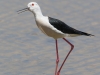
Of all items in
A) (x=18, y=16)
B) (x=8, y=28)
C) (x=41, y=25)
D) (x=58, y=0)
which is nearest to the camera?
(x=41, y=25)

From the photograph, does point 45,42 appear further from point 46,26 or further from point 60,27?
point 46,26

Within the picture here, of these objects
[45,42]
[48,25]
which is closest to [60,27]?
[48,25]

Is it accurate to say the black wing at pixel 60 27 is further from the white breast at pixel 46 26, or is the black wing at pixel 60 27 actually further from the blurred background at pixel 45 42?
the blurred background at pixel 45 42

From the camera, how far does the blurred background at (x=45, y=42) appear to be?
7.36 metres

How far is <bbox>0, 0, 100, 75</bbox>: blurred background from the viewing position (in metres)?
7.36

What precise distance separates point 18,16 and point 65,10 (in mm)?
1025

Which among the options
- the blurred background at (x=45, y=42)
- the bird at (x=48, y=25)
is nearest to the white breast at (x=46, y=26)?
the bird at (x=48, y=25)

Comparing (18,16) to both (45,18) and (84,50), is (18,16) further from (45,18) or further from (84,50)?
(45,18)

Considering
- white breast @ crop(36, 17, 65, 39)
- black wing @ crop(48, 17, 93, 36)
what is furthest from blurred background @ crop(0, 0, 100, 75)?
white breast @ crop(36, 17, 65, 39)

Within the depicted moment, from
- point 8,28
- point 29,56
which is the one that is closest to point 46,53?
point 29,56

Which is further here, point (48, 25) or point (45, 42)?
point (45, 42)

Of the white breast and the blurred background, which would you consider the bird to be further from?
the blurred background

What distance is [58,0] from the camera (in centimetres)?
1044

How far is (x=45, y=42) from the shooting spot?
8.42 meters
